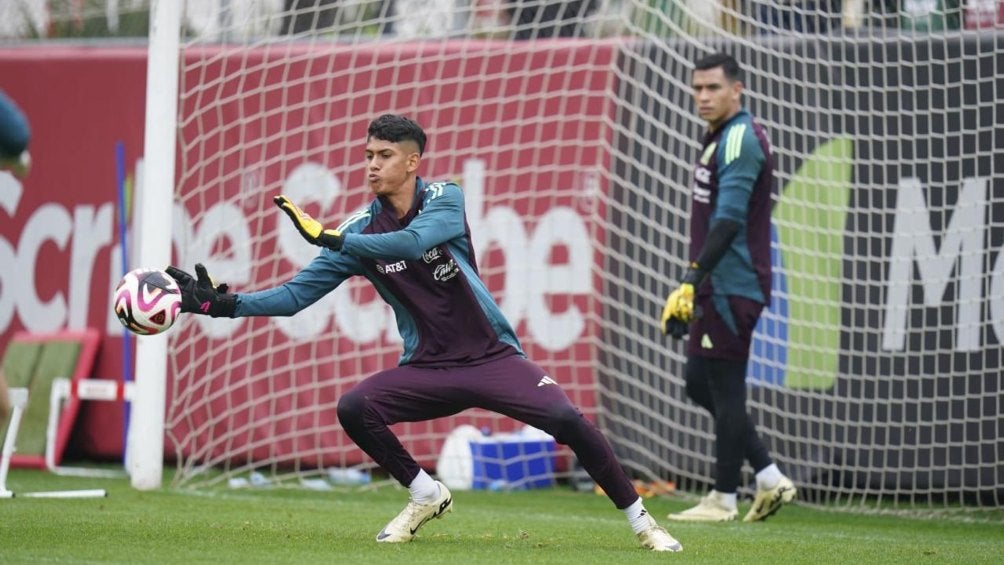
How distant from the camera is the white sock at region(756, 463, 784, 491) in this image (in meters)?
7.74

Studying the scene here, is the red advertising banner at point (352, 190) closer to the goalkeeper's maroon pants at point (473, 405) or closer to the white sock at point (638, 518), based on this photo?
the goalkeeper's maroon pants at point (473, 405)

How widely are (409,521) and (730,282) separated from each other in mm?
2275

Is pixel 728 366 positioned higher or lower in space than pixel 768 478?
higher

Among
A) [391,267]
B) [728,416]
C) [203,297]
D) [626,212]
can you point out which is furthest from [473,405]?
[626,212]

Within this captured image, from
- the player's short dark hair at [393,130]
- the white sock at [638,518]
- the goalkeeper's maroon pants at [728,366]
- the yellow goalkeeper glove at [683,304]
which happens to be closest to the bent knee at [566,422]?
the white sock at [638,518]

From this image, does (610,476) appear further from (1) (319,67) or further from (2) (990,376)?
(1) (319,67)

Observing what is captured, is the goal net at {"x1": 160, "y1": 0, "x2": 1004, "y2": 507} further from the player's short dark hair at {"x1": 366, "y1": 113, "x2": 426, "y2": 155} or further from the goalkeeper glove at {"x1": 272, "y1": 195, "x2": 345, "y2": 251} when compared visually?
the goalkeeper glove at {"x1": 272, "y1": 195, "x2": 345, "y2": 251}

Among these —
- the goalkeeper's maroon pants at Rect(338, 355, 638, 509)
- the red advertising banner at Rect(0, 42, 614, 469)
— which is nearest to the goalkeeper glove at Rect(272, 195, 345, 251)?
the goalkeeper's maroon pants at Rect(338, 355, 638, 509)

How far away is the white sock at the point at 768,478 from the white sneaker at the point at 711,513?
7.6 inches

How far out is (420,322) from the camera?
639 centimetres

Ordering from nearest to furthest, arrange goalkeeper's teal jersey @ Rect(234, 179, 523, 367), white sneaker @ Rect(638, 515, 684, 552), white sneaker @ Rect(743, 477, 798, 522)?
white sneaker @ Rect(638, 515, 684, 552)
goalkeeper's teal jersey @ Rect(234, 179, 523, 367)
white sneaker @ Rect(743, 477, 798, 522)

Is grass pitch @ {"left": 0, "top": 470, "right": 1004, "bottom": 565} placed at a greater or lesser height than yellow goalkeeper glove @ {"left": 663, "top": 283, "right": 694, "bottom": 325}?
lesser

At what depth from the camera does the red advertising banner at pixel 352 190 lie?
9961 mm

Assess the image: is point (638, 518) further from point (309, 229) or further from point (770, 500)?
point (770, 500)
